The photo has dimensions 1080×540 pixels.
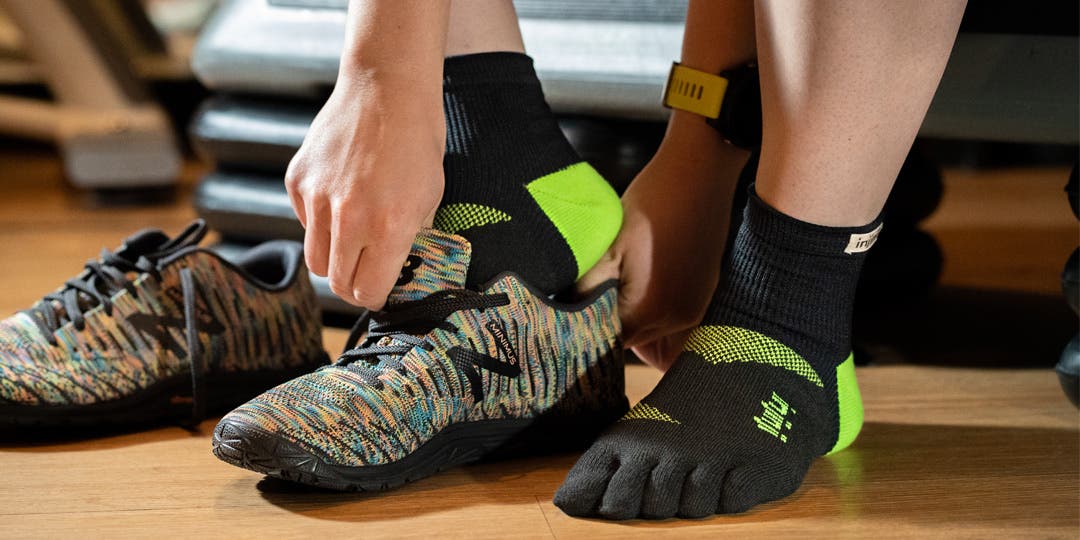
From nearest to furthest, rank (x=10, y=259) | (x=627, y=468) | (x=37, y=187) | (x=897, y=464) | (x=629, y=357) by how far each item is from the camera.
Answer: (x=627, y=468), (x=897, y=464), (x=629, y=357), (x=10, y=259), (x=37, y=187)

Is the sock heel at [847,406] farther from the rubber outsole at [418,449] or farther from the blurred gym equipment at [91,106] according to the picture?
the blurred gym equipment at [91,106]

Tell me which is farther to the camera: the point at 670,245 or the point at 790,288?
the point at 670,245

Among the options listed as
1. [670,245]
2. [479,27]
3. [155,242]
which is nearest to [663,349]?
[670,245]

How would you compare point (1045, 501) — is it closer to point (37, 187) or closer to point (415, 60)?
point (415, 60)

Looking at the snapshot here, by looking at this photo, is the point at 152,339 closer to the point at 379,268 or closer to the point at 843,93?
the point at 379,268

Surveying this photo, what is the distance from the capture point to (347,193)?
601mm

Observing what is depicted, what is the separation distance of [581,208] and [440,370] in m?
0.18

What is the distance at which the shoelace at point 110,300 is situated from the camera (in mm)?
738

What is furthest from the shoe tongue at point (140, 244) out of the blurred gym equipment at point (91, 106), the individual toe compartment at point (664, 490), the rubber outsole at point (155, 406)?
the blurred gym equipment at point (91, 106)

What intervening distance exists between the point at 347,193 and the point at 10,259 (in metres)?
1.06

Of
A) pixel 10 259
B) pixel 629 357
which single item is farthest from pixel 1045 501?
pixel 10 259

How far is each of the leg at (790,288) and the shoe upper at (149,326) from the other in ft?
1.00

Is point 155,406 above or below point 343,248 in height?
below

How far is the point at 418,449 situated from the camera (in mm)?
638
